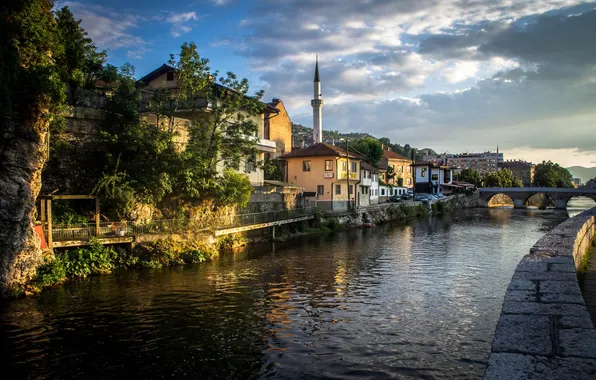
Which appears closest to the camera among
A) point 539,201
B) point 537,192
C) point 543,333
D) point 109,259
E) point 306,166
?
point 543,333

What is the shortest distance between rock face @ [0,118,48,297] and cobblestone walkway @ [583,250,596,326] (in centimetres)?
2038

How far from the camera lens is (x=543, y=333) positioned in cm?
550

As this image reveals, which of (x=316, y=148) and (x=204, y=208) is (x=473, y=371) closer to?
(x=204, y=208)

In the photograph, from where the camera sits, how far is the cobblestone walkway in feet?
34.1

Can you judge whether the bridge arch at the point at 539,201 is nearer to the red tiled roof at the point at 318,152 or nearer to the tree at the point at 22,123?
the red tiled roof at the point at 318,152

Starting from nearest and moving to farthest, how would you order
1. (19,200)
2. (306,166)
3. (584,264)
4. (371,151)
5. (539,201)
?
(584,264)
(19,200)
(306,166)
(371,151)
(539,201)

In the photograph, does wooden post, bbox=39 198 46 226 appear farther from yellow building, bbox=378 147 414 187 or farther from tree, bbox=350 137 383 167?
yellow building, bbox=378 147 414 187

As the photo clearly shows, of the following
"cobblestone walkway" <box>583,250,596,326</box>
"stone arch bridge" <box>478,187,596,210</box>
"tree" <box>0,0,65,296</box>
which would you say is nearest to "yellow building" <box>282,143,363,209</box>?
"tree" <box>0,0,65,296</box>

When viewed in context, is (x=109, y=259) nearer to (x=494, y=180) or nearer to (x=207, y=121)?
(x=207, y=121)

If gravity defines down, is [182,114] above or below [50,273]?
above

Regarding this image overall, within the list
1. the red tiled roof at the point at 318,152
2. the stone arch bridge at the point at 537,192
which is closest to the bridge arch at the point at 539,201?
the stone arch bridge at the point at 537,192

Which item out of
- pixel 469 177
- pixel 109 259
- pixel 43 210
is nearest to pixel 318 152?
pixel 109 259

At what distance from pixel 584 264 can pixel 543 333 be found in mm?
12685

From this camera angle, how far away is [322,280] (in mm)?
21719
